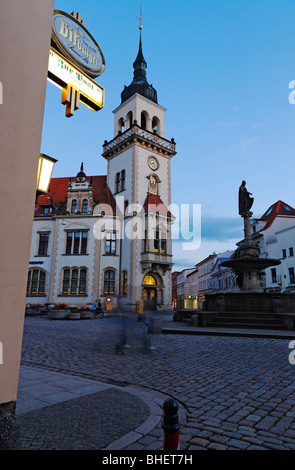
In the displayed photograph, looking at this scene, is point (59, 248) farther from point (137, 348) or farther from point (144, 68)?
point (144, 68)

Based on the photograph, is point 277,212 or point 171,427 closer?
point 171,427

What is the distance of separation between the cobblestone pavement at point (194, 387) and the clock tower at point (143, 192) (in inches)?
831

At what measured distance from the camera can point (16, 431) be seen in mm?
2818

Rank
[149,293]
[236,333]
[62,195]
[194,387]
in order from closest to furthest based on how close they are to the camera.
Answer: [194,387]
[236,333]
[149,293]
[62,195]

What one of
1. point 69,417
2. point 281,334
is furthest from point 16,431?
point 281,334

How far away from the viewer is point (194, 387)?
5402mm

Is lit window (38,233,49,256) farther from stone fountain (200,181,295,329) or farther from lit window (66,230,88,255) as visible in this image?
stone fountain (200,181,295,329)

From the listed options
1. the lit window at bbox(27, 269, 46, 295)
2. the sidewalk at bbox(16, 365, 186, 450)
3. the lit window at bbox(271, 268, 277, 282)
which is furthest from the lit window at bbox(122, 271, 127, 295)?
the sidewalk at bbox(16, 365, 186, 450)

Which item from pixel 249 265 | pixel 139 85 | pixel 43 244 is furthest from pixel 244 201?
pixel 139 85

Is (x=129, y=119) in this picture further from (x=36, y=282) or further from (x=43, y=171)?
(x=43, y=171)

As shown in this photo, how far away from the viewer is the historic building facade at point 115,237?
32781 mm

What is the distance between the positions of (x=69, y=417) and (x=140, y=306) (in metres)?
26.7

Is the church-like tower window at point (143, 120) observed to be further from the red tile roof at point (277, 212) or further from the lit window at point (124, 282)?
the red tile roof at point (277, 212)

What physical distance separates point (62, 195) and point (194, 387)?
3655 centimetres
